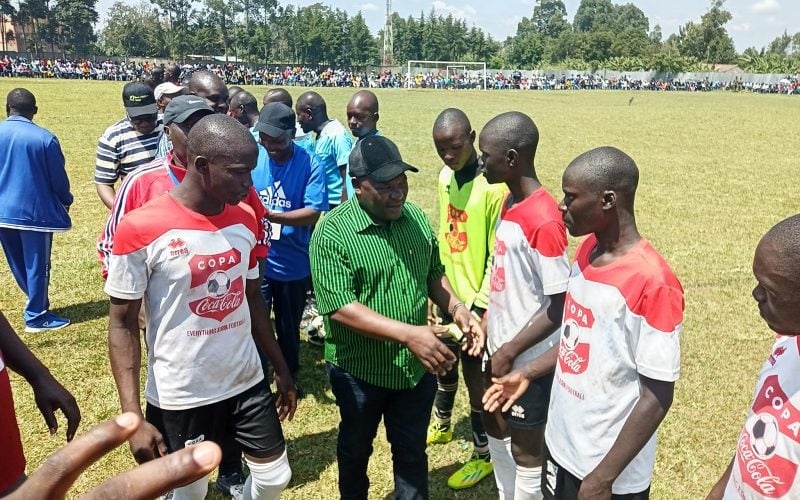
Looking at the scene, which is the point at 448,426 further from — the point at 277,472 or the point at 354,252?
the point at 354,252

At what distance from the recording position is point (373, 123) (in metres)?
6.05

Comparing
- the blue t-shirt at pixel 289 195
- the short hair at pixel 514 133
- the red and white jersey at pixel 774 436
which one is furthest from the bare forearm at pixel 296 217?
the red and white jersey at pixel 774 436

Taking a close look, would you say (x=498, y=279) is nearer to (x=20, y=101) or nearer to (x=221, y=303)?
(x=221, y=303)

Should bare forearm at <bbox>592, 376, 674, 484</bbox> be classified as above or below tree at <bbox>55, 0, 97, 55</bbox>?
below

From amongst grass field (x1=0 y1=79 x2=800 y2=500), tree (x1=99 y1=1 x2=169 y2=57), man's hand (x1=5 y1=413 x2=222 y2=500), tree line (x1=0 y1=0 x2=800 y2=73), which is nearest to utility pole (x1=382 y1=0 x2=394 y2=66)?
tree line (x1=0 y1=0 x2=800 y2=73)

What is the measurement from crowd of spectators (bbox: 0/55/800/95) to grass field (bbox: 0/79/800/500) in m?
40.3

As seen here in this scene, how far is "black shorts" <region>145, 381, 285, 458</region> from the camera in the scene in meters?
→ 2.97

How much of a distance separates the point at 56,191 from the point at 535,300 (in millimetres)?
5559

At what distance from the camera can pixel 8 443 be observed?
216cm

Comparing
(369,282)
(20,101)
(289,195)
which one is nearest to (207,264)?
(369,282)

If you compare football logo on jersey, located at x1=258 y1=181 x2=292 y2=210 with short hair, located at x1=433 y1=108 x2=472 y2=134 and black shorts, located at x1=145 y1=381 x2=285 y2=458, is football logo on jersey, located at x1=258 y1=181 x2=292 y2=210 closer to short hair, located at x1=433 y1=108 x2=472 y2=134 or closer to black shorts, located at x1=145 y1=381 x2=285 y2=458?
short hair, located at x1=433 y1=108 x2=472 y2=134

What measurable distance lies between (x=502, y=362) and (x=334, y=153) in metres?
3.65

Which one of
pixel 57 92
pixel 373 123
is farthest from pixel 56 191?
pixel 57 92

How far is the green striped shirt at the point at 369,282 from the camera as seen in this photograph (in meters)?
2.91
